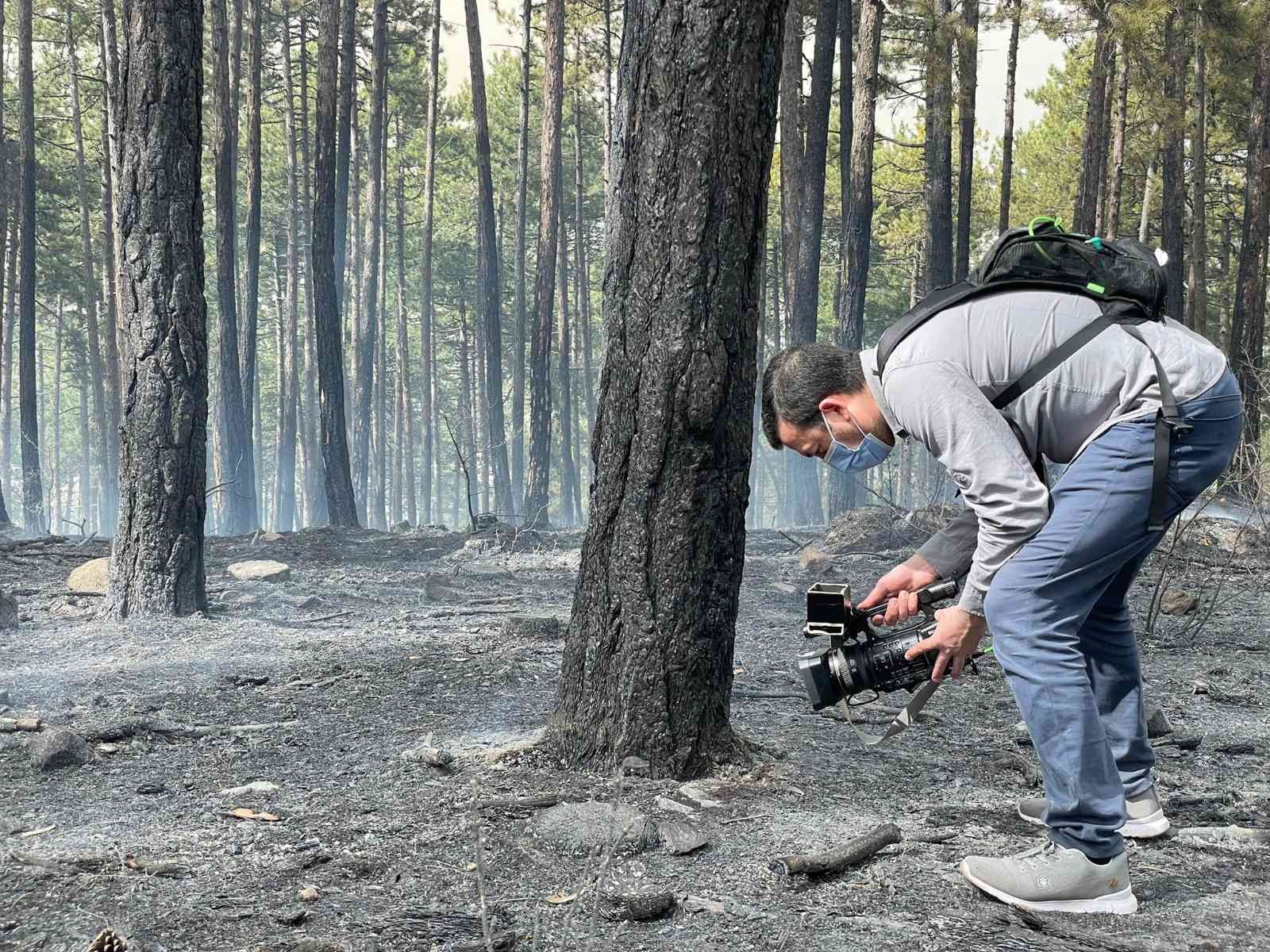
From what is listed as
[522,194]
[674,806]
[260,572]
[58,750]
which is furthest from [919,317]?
[522,194]

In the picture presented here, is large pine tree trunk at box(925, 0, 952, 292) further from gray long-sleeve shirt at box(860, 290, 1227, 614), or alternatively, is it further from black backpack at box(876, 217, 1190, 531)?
gray long-sleeve shirt at box(860, 290, 1227, 614)

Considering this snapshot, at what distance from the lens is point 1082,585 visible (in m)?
2.80

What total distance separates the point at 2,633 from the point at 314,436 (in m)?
31.9

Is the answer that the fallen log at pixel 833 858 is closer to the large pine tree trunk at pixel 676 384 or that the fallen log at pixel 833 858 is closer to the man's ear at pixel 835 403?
the large pine tree trunk at pixel 676 384

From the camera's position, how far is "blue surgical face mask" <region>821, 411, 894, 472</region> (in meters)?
3.07

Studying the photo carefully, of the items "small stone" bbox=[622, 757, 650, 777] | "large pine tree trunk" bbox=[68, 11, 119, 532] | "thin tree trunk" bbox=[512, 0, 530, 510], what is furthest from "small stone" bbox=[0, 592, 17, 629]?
"large pine tree trunk" bbox=[68, 11, 119, 532]

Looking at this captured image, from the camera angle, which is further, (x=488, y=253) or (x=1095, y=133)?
(x=488, y=253)

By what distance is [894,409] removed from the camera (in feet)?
9.38

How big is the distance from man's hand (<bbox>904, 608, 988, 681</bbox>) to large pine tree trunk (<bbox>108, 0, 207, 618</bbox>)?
241 inches

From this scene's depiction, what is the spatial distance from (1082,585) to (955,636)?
347 millimetres

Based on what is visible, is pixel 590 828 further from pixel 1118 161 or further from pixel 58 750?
pixel 1118 161

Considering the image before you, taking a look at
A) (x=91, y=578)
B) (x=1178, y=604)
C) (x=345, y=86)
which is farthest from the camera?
(x=345, y=86)

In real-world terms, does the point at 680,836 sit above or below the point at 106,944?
below

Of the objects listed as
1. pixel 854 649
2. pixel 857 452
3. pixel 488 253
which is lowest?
pixel 854 649
